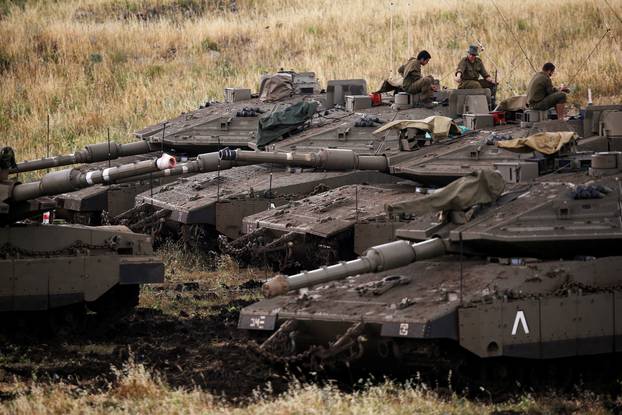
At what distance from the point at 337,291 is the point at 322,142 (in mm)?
10066

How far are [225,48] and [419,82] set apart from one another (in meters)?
18.5

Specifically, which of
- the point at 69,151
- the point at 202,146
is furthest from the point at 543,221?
the point at 69,151

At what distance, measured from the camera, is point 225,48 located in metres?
44.4

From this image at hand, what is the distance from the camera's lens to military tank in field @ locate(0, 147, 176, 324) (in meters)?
18.2

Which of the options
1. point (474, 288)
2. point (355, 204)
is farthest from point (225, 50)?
point (474, 288)

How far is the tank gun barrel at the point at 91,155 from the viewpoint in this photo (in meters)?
23.6

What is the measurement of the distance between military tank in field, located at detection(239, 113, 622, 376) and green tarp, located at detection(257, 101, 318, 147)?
10054mm

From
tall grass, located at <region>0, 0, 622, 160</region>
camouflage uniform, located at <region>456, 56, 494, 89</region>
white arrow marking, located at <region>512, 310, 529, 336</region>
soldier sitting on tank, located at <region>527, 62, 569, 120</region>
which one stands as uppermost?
soldier sitting on tank, located at <region>527, 62, 569, 120</region>

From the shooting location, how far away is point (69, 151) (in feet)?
124

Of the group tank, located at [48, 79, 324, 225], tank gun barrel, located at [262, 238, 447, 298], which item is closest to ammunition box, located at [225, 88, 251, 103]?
tank, located at [48, 79, 324, 225]

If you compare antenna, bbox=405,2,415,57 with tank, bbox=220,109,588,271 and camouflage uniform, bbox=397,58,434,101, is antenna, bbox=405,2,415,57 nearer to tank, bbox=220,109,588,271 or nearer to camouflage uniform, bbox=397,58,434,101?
camouflage uniform, bbox=397,58,434,101

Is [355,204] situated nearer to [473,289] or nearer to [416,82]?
[416,82]

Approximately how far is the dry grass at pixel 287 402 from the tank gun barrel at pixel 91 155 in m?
7.88

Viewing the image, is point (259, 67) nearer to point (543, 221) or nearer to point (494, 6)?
A: point (494, 6)
